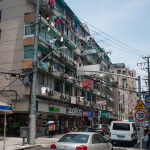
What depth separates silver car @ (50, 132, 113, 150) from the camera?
8812 mm

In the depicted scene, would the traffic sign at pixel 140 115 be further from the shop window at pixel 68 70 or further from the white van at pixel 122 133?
the shop window at pixel 68 70

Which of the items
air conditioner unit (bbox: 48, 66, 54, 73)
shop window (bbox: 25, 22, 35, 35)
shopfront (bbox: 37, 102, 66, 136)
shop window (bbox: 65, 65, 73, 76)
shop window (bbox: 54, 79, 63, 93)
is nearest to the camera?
shopfront (bbox: 37, 102, 66, 136)

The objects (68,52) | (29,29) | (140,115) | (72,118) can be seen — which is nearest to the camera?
(140,115)

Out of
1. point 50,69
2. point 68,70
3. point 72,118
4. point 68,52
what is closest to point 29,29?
point 50,69

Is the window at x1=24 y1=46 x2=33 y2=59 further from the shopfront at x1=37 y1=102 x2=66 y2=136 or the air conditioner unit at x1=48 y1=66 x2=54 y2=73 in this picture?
the shopfront at x1=37 y1=102 x2=66 y2=136

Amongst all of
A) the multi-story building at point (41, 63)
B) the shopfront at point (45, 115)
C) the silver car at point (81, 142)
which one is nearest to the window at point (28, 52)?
the multi-story building at point (41, 63)

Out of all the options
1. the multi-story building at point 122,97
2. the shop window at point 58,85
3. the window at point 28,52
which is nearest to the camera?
the window at point 28,52

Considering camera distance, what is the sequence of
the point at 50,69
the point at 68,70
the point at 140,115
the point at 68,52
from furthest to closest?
1. the point at 68,52
2. the point at 68,70
3. the point at 50,69
4. the point at 140,115

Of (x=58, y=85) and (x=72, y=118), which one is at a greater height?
(x=58, y=85)

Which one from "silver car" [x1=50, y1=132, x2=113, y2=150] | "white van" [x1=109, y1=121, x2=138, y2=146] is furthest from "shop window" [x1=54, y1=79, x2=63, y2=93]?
"silver car" [x1=50, y1=132, x2=113, y2=150]

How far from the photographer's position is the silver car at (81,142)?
881cm

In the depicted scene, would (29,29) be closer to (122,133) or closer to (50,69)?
(50,69)

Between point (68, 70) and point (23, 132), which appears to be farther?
point (68, 70)

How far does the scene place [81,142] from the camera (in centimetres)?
928
